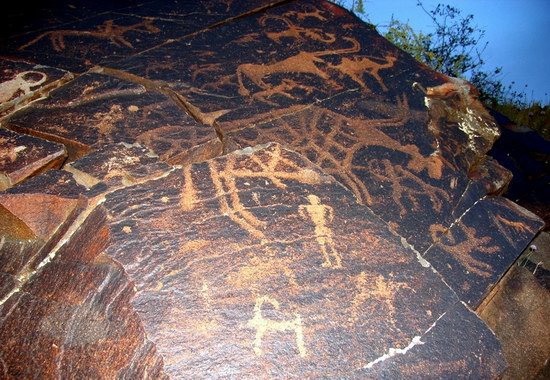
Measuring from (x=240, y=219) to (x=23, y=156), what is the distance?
2.86ft

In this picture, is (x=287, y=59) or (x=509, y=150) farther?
(x=509, y=150)

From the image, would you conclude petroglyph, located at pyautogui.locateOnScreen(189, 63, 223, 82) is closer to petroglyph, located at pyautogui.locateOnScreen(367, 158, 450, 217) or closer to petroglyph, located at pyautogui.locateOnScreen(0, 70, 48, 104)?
petroglyph, located at pyautogui.locateOnScreen(0, 70, 48, 104)

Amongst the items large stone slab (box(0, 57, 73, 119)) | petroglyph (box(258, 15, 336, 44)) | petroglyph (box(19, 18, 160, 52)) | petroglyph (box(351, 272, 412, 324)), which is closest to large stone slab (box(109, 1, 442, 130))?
petroglyph (box(258, 15, 336, 44))

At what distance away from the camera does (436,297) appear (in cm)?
132

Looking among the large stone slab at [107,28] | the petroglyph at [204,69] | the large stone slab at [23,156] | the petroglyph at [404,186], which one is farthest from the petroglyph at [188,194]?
the large stone slab at [107,28]

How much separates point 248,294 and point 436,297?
56 cm

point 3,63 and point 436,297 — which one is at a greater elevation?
point 3,63

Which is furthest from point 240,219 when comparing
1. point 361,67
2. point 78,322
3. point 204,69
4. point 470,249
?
point 361,67

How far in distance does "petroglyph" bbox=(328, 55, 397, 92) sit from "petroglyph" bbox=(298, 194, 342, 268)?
124cm

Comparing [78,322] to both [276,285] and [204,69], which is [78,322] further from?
[204,69]

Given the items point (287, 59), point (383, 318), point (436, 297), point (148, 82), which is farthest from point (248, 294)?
point (287, 59)

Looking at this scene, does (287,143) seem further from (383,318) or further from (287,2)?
(287,2)

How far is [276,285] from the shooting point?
123 centimetres

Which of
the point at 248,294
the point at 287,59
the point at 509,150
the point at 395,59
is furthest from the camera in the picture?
the point at 509,150
